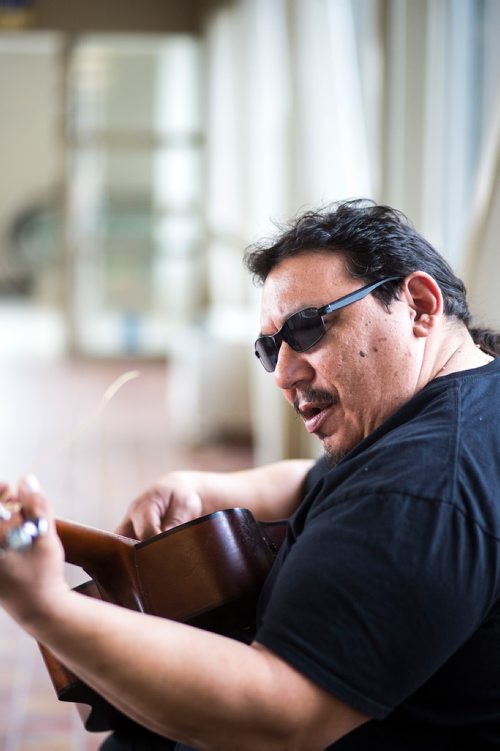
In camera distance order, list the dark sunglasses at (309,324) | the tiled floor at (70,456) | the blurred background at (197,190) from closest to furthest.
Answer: the dark sunglasses at (309,324) → the tiled floor at (70,456) → the blurred background at (197,190)

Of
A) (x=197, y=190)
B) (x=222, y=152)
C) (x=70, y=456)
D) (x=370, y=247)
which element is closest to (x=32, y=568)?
(x=370, y=247)

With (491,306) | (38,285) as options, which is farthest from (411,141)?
(38,285)

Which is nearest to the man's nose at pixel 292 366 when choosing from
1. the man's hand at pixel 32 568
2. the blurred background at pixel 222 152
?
the man's hand at pixel 32 568

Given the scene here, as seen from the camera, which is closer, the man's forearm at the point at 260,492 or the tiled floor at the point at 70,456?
the man's forearm at the point at 260,492

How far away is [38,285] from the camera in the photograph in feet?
49.0

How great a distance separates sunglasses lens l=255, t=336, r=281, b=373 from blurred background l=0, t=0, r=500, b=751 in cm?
36

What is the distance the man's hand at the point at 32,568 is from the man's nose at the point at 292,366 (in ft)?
1.43

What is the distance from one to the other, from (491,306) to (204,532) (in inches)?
40.0

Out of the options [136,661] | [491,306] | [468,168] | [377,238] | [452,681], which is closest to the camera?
[136,661]

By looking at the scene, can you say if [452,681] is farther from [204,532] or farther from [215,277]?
[215,277]

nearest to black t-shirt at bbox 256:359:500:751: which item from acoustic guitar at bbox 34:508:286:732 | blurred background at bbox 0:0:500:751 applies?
acoustic guitar at bbox 34:508:286:732

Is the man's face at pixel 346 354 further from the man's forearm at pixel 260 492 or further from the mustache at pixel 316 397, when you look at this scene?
the man's forearm at pixel 260 492

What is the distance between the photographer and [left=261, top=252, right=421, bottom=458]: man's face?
4.11 ft

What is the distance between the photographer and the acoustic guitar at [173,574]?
1.28m
